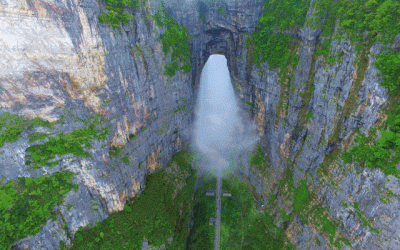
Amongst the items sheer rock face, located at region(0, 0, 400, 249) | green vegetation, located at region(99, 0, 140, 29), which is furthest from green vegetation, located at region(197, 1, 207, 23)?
green vegetation, located at region(99, 0, 140, 29)

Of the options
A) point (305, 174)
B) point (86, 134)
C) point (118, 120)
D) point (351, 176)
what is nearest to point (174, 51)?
point (118, 120)

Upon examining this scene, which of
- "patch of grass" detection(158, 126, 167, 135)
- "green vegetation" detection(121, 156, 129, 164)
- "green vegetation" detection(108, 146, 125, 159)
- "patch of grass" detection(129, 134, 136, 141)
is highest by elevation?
"patch of grass" detection(129, 134, 136, 141)

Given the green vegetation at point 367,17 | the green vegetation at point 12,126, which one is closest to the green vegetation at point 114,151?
the green vegetation at point 12,126

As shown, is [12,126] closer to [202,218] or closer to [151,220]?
[151,220]

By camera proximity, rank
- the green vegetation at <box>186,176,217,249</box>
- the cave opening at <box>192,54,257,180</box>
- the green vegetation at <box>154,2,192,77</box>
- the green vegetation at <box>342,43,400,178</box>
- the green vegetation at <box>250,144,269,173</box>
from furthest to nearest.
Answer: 1. the cave opening at <box>192,54,257,180</box>
2. the green vegetation at <box>250,144,269,173</box>
3. the green vegetation at <box>154,2,192,77</box>
4. the green vegetation at <box>186,176,217,249</box>
5. the green vegetation at <box>342,43,400,178</box>

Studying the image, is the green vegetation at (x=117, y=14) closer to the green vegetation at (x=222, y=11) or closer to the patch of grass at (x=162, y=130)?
the patch of grass at (x=162, y=130)

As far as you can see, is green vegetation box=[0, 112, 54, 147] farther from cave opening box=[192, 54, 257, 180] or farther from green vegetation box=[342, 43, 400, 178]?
green vegetation box=[342, 43, 400, 178]

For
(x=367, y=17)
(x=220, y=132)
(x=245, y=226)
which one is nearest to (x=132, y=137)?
(x=245, y=226)
